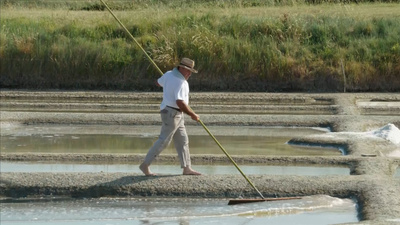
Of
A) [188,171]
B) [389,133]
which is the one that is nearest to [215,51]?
[389,133]

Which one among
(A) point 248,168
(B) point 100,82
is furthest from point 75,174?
(B) point 100,82

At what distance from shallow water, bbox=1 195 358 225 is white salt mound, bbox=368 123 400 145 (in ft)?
14.1

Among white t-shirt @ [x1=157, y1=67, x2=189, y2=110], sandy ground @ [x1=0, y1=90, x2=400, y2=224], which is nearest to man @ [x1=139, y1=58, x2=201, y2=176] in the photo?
white t-shirt @ [x1=157, y1=67, x2=189, y2=110]

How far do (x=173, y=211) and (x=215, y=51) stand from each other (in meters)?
14.6

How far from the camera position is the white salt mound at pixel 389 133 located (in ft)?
49.8

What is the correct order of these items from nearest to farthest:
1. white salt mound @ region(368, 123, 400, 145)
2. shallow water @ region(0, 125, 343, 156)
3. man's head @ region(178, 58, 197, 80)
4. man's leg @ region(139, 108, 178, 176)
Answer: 1. man's head @ region(178, 58, 197, 80)
2. man's leg @ region(139, 108, 178, 176)
3. shallow water @ region(0, 125, 343, 156)
4. white salt mound @ region(368, 123, 400, 145)

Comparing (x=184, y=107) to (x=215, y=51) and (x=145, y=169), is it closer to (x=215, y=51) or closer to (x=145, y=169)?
(x=145, y=169)

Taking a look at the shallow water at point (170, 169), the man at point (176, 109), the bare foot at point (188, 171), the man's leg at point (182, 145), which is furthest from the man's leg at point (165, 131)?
the shallow water at point (170, 169)

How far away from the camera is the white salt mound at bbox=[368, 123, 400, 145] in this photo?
15179mm

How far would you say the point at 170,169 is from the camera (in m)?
12.9

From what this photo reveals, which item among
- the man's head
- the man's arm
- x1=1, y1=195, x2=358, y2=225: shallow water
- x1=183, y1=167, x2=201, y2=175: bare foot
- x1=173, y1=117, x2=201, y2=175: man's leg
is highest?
the man's head

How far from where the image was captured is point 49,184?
38.0ft

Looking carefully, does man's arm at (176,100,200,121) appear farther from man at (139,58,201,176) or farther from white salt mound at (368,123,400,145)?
white salt mound at (368,123,400,145)

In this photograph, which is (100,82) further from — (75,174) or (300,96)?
(75,174)
